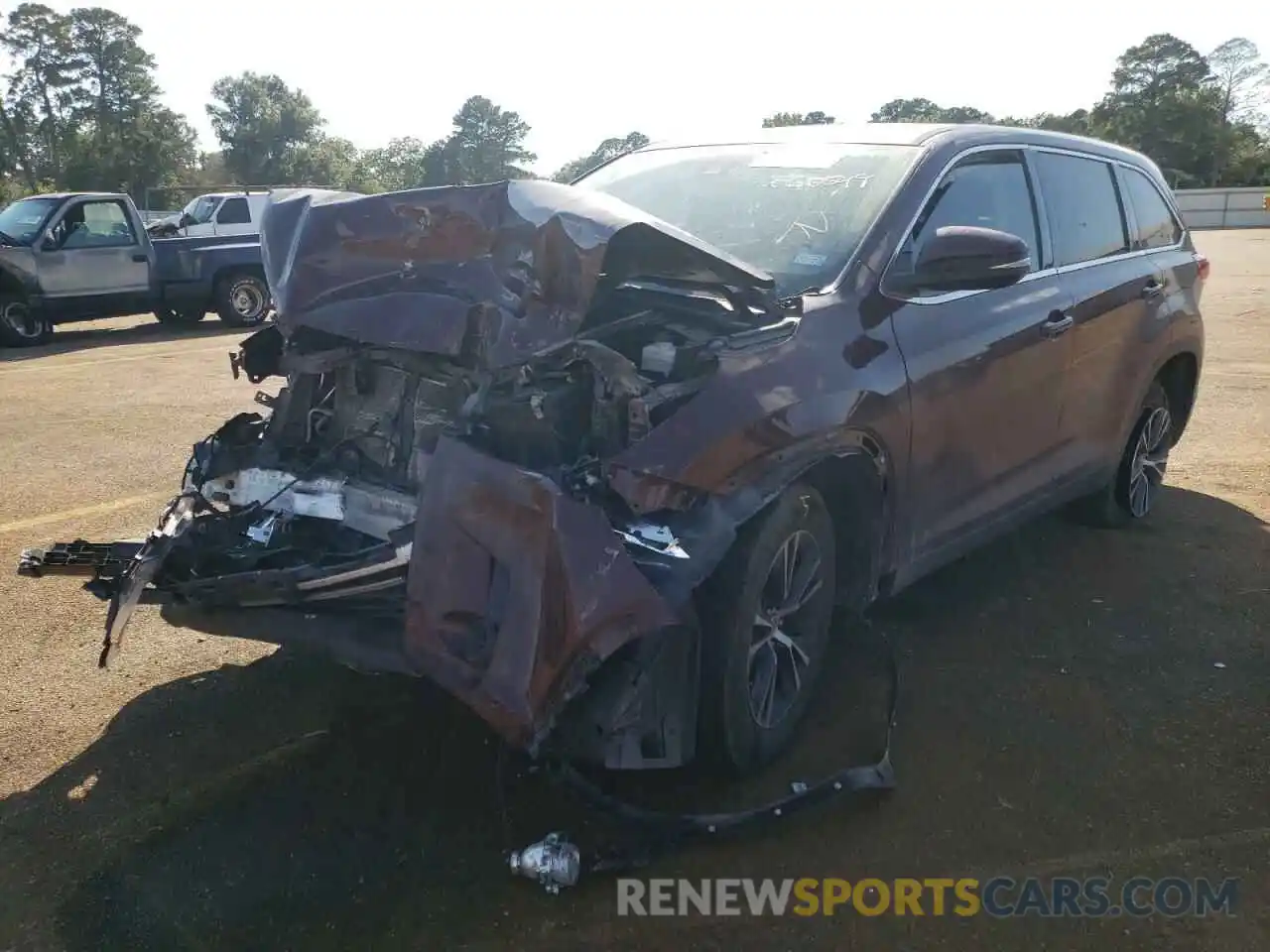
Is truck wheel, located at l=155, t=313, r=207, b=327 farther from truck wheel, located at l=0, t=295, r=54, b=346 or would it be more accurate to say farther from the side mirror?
the side mirror

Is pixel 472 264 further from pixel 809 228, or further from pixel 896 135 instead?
pixel 896 135

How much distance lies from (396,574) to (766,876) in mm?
1275

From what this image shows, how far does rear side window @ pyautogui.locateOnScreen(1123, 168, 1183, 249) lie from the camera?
532 cm

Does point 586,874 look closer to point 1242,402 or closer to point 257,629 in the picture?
point 257,629

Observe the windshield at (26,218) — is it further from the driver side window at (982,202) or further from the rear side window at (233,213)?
the driver side window at (982,202)

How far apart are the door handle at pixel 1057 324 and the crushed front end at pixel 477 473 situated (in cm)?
153

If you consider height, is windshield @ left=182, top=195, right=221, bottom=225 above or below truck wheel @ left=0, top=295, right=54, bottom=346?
above

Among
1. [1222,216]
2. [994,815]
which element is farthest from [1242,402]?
[1222,216]

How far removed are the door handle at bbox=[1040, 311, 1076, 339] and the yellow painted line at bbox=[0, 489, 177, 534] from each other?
14.5 feet

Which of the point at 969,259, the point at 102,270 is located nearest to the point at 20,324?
the point at 102,270

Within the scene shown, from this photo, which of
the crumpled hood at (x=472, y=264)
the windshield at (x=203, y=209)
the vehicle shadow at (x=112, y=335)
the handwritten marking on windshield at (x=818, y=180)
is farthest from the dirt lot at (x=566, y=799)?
the windshield at (x=203, y=209)

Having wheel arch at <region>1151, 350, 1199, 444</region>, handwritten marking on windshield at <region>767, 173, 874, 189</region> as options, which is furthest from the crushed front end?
wheel arch at <region>1151, 350, 1199, 444</region>

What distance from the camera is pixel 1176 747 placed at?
3502mm

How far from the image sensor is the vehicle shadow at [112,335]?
43.9 ft
